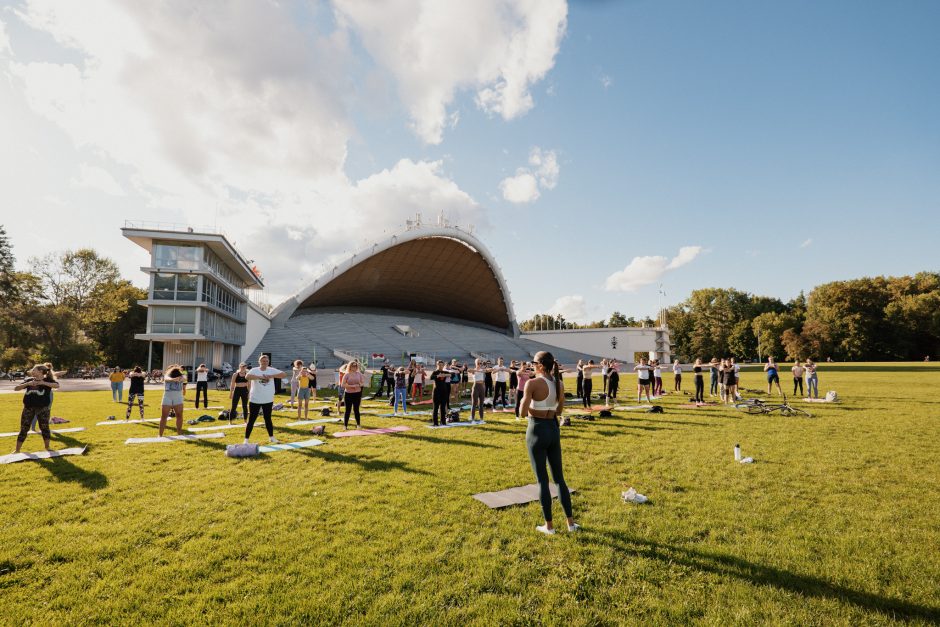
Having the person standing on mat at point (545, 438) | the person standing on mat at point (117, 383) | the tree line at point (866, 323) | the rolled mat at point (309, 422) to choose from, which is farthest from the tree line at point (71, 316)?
the tree line at point (866, 323)

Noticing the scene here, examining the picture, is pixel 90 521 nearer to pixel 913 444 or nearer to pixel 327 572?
pixel 327 572

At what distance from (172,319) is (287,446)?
28.8 meters

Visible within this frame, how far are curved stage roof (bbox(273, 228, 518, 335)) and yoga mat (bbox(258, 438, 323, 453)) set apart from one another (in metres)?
38.8

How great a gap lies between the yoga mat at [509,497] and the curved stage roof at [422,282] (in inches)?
1680

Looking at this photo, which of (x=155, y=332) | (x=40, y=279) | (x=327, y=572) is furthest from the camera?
(x=40, y=279)

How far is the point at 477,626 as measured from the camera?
3057 mm

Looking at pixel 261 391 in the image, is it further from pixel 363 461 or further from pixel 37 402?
pixel 37 402

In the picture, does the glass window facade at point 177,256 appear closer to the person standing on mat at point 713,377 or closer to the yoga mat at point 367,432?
the yoga mat at point 367,432

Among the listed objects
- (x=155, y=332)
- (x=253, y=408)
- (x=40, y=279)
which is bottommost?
(x=253, y=408)

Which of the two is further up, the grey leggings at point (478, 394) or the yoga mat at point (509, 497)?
the grey leggings at point (478, 394)

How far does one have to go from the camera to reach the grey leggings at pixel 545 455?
462cm

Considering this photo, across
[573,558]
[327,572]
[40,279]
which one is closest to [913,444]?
[573,558]

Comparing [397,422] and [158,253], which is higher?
[158,253]

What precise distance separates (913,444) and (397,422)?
39.1 ft
